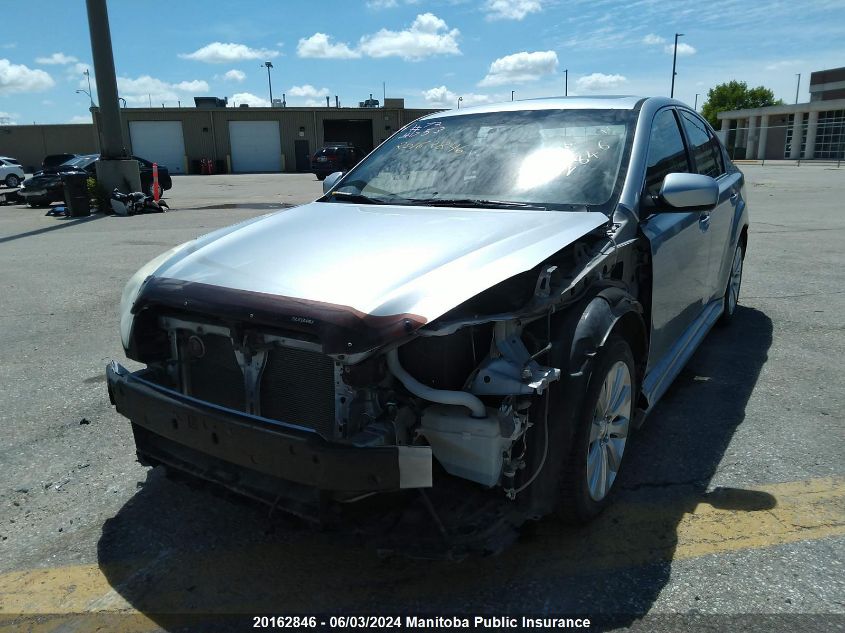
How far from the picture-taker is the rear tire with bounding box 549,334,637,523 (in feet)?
8.21

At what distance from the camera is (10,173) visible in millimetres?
32875

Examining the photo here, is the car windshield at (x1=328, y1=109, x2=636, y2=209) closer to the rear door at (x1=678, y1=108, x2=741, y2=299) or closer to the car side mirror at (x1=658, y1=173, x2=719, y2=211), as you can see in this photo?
the car side mirror at (x1=658, y1=173, x2=719, y2=211)

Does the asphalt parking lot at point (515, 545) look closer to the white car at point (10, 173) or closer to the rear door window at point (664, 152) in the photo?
the rear door window at point (664, 152)

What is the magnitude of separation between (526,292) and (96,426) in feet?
9.23

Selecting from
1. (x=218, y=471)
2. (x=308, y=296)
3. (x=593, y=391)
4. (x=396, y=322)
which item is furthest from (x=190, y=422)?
(x=593, y=391)

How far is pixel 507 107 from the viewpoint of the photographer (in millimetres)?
4020

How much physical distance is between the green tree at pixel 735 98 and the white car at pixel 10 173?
79.5 metres

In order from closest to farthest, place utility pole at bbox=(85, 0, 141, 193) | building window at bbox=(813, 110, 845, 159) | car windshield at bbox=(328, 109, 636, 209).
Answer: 1. car windshield at bbox=(328, 109, 636, 209)
2. utility pole at bbox=(85, 0, 141, 193)
3. building window at bbox=(813, 110, 845, 159)

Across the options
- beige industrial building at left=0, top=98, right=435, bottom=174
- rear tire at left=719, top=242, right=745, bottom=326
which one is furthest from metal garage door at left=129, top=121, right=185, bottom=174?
rear tire at left=719, top=242, right=745, bottom=326

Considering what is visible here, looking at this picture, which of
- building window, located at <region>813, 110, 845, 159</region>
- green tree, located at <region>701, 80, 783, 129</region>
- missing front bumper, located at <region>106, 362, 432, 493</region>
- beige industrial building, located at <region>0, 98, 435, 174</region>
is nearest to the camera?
missing front bumper, located at <region>106, 362, 432, 493</region>

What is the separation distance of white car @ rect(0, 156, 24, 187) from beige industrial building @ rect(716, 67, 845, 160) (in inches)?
1700

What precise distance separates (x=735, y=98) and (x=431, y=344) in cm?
9813

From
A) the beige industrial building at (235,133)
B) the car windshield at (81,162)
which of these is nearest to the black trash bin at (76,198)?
the car windshield at (81,162)

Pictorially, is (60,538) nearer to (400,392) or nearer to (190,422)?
(190,422)
